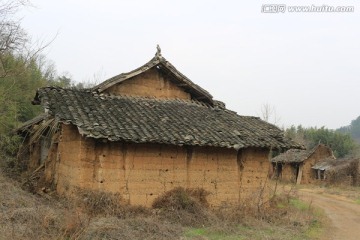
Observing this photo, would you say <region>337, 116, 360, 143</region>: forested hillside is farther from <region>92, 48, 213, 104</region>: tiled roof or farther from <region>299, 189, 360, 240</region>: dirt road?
<region>92, 48, 213, 104</region>: tiled roof

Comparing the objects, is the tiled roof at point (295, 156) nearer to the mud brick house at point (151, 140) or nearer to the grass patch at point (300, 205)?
the grass patch at point (300, 205)

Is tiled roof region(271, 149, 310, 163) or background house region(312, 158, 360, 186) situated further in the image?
tiled roof region(271, 149, 310, 163)

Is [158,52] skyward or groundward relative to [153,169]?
skyward

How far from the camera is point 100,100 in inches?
524

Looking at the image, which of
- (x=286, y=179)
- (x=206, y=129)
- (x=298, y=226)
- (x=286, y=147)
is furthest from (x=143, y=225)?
(x=286, y=179)

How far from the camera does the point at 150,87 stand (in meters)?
15.1

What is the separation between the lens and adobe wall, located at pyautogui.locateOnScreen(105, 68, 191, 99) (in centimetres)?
1451

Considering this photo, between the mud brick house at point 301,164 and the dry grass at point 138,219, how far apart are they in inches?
998

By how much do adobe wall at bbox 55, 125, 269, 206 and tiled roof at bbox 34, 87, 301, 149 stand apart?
0.58 m

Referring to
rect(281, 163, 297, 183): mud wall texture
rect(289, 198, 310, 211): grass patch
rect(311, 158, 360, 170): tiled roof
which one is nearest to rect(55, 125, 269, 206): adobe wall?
rect(289, 198, 310, 211): grass patch

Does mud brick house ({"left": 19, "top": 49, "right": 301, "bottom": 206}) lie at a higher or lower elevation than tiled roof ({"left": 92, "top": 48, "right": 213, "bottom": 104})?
lower

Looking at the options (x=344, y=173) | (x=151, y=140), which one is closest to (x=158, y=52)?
(x=151, y=140)

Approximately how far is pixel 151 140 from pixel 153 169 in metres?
1.30

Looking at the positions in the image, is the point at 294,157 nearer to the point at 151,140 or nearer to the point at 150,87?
the point at 150,87
